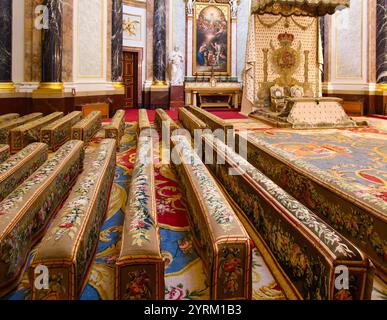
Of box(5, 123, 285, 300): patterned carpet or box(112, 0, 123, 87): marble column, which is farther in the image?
box(112, 0, 123, 87): marble column

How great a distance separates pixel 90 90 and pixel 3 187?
278 inches

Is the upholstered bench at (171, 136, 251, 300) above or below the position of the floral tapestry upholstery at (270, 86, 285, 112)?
below

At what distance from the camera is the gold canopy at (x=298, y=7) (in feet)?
29.1

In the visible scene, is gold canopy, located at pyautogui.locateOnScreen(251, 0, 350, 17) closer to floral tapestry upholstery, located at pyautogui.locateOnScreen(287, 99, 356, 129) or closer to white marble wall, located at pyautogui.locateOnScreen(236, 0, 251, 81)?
floral tapestry upholstery, located at pyautogui.locateOnScreen(287, 99, 356, 129)

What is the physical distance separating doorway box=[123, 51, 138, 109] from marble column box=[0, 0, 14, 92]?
636cm

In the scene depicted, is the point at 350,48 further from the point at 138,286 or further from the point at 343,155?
the point at 138,286

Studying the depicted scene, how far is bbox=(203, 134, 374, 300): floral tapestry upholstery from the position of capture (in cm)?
145

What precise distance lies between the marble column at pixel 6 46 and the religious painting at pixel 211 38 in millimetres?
7818

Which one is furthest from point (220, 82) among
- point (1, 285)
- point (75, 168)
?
point (1, 285)

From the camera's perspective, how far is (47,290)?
140 cm

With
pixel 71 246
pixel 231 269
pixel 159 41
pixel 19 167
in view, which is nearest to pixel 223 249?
pixel 231 269

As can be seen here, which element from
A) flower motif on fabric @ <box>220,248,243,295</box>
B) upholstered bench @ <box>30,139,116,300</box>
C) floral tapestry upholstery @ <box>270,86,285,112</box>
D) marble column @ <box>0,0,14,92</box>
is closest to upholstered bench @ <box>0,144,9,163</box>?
upholstered bench @ <box>30,139,116,300</box>

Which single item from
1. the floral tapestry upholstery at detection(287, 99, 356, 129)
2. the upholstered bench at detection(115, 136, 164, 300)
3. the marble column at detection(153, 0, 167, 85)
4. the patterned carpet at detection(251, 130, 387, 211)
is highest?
the marble column at detection(153, 0, 167, 85)

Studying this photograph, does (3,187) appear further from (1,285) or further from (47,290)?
(47,290)
